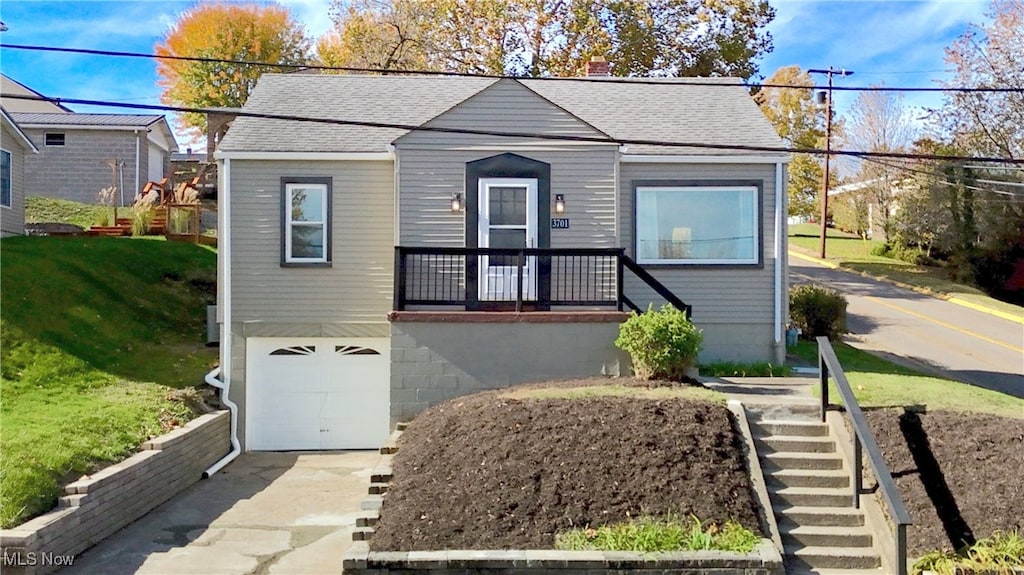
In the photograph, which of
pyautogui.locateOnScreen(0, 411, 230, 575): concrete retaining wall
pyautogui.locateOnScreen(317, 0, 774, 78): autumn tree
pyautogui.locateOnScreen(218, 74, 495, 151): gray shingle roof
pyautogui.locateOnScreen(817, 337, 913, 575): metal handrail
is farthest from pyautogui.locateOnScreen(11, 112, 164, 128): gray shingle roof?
pyautogui.locateOnScreen(817, 337, 913, 575): metal handrail

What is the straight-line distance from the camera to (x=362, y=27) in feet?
88.9

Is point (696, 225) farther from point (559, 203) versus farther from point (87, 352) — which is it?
point (87, 352)

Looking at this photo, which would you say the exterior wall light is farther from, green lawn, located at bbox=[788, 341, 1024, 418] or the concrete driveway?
the concrete driveway

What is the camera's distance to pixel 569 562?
6922mm

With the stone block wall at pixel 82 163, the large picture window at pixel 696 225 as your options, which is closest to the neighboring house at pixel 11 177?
the stone block wall at pixel 82 163

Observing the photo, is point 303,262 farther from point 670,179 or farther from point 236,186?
point 670,179

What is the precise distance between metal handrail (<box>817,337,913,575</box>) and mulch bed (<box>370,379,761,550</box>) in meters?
1.06

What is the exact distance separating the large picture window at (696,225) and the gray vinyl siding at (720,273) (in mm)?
144

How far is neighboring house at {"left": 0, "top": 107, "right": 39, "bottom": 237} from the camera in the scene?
19.1 metres

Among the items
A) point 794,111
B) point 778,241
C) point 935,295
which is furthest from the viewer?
point 794,111

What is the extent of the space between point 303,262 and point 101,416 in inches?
163

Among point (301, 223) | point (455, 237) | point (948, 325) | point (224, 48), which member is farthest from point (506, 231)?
point (224, 48)

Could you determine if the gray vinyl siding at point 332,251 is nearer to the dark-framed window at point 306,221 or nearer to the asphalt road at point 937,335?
the dark-framed window at point 306,221

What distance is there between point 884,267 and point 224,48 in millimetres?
31177
